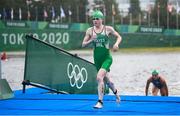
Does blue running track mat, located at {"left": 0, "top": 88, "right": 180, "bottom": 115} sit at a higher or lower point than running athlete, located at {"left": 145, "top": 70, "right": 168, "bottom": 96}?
higher

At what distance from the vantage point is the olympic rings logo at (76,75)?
1383 centimetres

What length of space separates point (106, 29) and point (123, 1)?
8897 cm

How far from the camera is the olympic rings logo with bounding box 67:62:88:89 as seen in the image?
13.8 metres

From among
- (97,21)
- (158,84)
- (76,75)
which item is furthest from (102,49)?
(158,84)

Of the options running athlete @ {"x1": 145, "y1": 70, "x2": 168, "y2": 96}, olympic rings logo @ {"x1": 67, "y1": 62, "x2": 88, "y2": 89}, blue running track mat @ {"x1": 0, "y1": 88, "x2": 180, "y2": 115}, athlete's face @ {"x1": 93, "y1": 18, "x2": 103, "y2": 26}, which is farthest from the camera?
running athlete @ {"x1": 145, "y1": 70, "x2": 168, "y2": 96}

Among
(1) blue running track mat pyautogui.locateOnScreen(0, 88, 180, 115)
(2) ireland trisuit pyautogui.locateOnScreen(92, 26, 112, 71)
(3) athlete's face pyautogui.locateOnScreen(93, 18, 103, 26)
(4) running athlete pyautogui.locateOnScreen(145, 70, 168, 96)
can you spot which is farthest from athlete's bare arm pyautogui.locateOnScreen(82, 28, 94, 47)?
(4) running athlete pyautogui.locateOnScreen(145, 70, 168, 96)

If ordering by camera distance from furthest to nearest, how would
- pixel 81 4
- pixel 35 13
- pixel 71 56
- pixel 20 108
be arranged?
pixel 81 4 < pixel 35 13 < pixel 71 56 < pixel 20 108

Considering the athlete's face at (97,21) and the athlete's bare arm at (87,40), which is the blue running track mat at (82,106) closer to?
the athlete's bare arm at (87,40)

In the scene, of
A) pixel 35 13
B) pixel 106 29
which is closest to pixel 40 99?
pixel 106 29

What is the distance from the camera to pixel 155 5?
3356 inches

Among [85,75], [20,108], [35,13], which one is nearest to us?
[20,108]

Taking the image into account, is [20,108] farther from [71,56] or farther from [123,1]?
[123,1]

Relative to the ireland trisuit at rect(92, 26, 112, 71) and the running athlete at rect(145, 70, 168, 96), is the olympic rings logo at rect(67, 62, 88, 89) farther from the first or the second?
the ireland trisuit at rect(92, 26, 112, 71)

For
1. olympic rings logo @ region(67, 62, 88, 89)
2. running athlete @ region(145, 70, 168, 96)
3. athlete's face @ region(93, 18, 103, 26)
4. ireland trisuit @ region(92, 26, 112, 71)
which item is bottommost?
running athlete @ region(145, 70, 168, 96)
